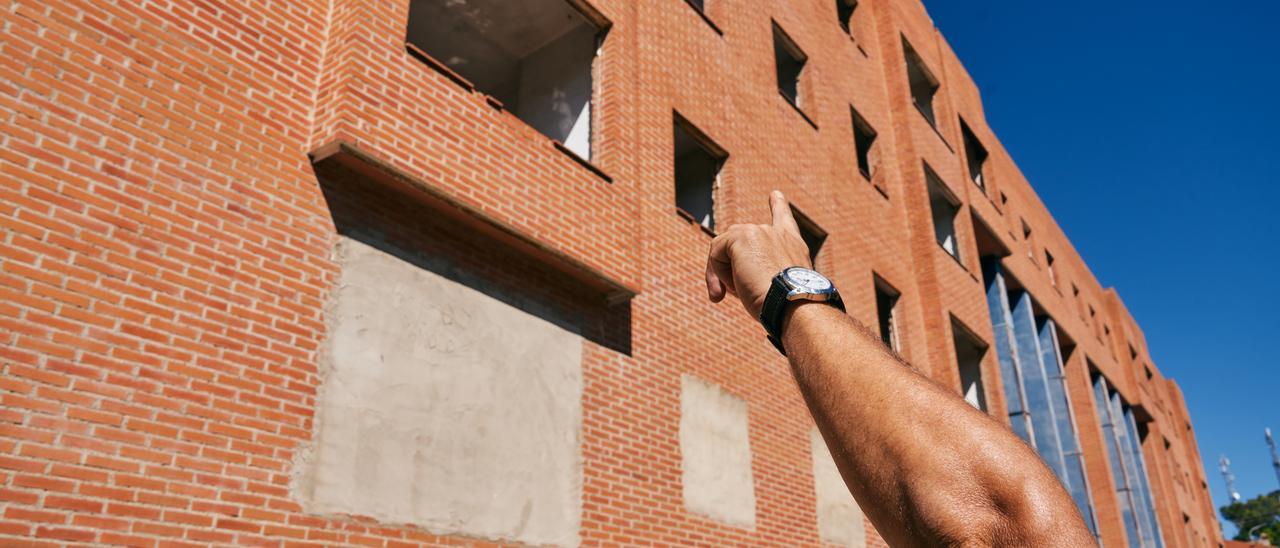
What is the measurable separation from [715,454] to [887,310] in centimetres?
798

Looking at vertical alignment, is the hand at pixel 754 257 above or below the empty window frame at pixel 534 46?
below

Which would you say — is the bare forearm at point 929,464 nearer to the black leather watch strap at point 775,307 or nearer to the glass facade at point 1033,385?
the black leather watch strap at point 775,307

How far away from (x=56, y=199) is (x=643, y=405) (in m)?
5.11

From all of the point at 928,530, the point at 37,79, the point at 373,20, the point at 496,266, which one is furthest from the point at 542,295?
the point at 928,530

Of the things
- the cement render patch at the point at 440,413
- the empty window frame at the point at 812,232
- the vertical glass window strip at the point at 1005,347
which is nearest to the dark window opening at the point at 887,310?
the empty window frame at the point at 812,232

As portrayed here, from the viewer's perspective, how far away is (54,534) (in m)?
4.31

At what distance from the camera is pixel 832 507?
37.0 ft

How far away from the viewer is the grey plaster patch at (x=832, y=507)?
11.0m

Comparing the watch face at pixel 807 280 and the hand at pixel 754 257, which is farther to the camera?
the hand at pixel 754 257

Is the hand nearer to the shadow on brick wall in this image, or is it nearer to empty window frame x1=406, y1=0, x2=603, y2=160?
the shadow on brick wall

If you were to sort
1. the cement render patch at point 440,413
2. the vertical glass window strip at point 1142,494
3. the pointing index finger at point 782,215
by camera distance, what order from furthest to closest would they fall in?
the vertical glass window strip at point 1142,494, the cement render patch at point 440,413, the pointing index finger at point 782,215

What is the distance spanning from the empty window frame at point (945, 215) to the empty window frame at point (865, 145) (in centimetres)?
270

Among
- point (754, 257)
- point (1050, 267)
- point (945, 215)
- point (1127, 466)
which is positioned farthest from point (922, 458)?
point (1127, 466)

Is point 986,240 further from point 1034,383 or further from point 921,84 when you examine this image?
point 921,84
